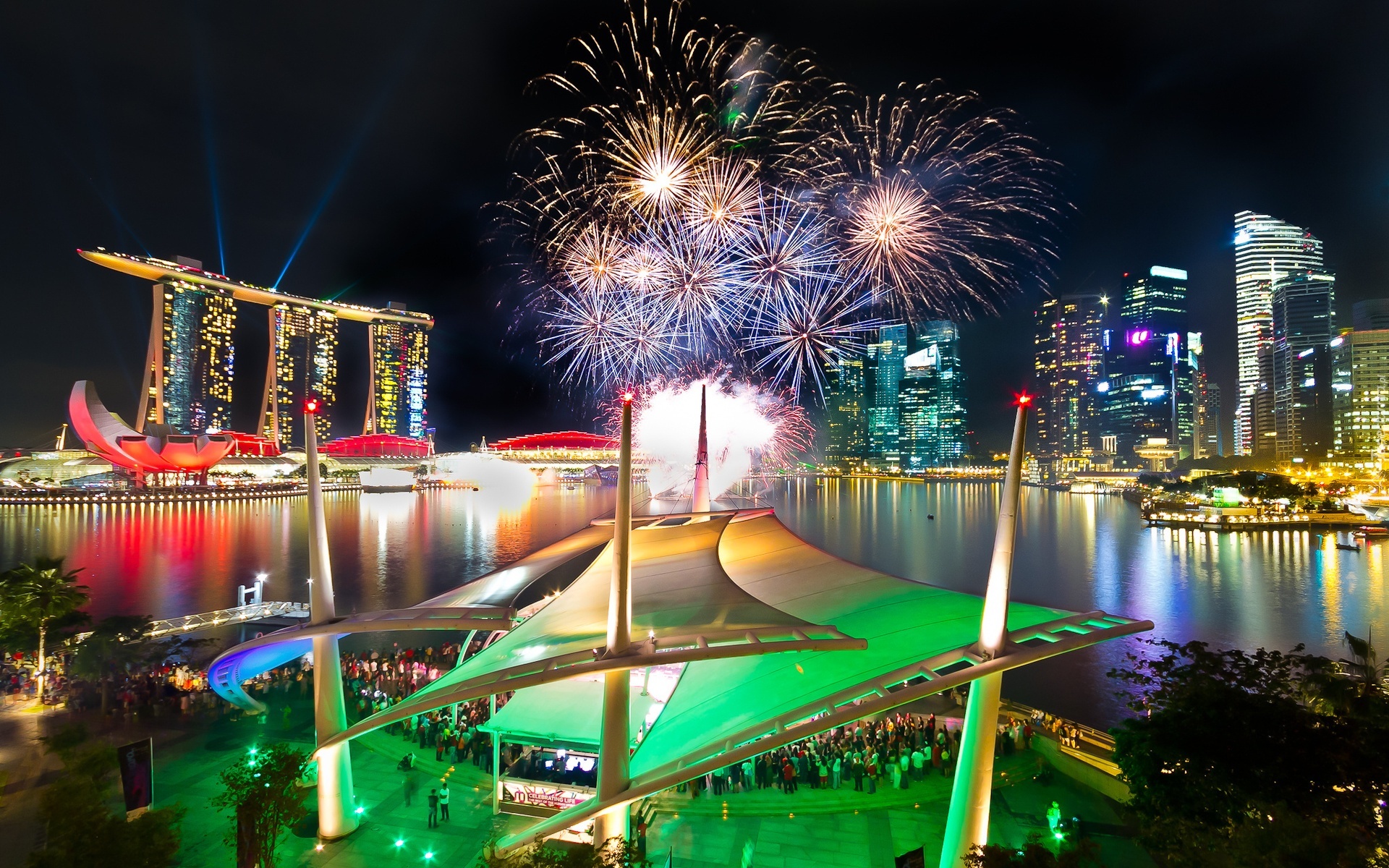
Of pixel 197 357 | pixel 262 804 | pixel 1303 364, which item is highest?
pixel 197 357

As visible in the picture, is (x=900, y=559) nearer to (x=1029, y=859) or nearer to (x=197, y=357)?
(x=1029, y=859)

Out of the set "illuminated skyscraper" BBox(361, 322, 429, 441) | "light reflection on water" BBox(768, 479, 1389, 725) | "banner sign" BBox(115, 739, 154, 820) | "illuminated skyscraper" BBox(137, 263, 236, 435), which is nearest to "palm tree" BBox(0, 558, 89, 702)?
"banner sign" BBox(115, 739, 154, 820)

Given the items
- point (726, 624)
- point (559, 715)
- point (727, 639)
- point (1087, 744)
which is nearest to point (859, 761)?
point (1087, 744)

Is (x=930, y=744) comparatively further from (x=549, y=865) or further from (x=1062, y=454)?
(x=1062, y=454)

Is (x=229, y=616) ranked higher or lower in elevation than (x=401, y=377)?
lower

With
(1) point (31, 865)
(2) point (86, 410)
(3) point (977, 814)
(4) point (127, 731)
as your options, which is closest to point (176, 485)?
(2) point (86, 410)

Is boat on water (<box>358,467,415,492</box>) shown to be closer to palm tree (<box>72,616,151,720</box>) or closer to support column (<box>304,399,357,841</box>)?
palm tree (<box>72,616,151,720</box>)

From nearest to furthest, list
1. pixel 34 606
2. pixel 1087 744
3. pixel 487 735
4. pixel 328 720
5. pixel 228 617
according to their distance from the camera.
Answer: pixel 328 720 < pixel 1087 744 < pixel 487 735 < pixel 34 606 < pixel 228 617
